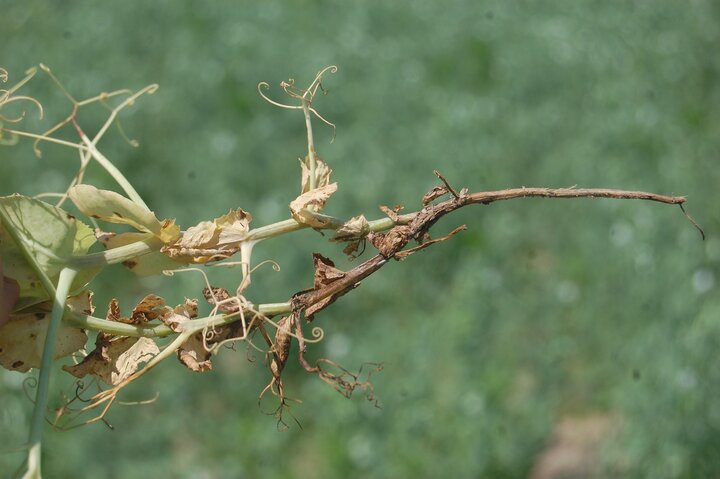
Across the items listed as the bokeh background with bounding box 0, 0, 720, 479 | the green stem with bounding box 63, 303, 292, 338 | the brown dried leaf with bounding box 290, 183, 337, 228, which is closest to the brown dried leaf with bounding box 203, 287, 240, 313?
the green stem with bounding box 63, 303, 292, 338

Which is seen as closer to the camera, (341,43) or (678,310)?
(678,310)

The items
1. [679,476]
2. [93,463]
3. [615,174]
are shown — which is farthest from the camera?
[615,174]

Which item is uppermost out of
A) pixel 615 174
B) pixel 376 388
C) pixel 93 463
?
pixel 615 174

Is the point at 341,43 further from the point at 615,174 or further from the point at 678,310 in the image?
the point at 678,310

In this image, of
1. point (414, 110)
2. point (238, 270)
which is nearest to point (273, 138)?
A: point (414, 110)

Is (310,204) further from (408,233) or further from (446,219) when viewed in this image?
(446,219)

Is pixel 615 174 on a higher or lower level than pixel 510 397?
higher
